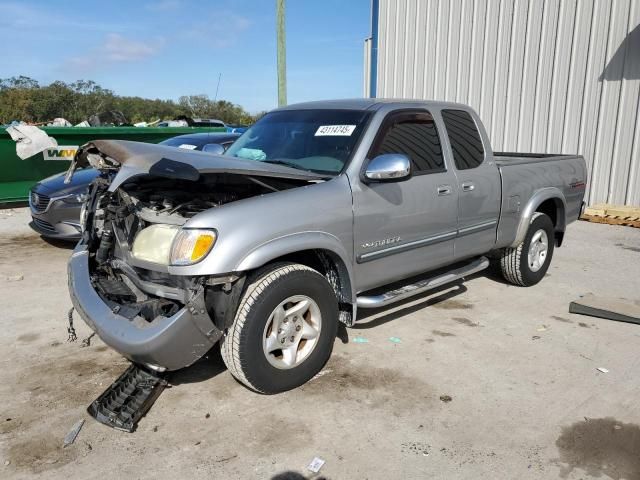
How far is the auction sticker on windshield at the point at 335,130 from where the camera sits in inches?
161

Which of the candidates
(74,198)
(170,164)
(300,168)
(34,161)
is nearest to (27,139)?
(34,161)

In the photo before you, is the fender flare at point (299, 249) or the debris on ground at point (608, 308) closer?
the fender flare at point (299, 249)

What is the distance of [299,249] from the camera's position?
3.33m

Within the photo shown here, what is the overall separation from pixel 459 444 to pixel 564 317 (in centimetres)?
255

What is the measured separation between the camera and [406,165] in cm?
364

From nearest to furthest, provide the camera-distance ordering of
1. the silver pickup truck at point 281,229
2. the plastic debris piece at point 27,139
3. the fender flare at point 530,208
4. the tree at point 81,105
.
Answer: the silver pickup truck at point 281,229, the fender flare at point 530,208, the plastic debris piece at point 27,139, the tree at point 81,105

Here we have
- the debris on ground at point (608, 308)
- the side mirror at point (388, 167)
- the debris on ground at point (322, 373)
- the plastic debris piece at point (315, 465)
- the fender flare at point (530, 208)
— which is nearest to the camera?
the plastic debris piece at point (315, 465)

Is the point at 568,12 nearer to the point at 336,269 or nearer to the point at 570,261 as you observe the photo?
the point at 570,261

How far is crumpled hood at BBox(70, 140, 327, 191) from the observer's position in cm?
307

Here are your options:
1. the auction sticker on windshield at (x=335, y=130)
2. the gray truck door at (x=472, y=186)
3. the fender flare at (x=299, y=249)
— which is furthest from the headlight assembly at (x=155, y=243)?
the gray truck door at (x=472, y=186)

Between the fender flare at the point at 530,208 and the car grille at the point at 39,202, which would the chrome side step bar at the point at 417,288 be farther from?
the car grille at the point at 39,202

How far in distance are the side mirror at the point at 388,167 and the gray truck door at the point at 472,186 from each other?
3.69 ft

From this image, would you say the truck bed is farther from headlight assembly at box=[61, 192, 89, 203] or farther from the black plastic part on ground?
headlight assembly at box=[61, 192, 89, 203]

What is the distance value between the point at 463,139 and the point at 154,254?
2.98 metres
